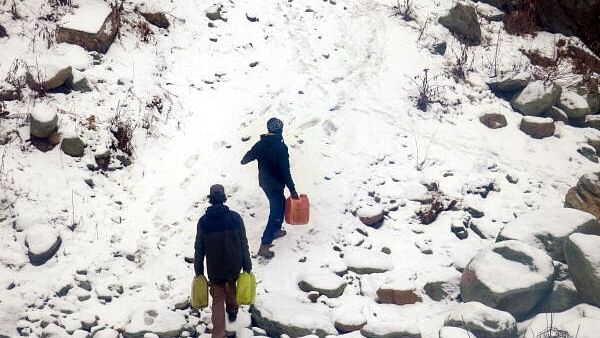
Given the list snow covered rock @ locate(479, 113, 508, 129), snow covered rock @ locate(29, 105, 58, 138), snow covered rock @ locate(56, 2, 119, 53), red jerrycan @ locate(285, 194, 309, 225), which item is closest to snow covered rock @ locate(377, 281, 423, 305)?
→ red jerrycan @ locate(285, 194, 309, 225)

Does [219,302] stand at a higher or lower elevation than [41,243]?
lower

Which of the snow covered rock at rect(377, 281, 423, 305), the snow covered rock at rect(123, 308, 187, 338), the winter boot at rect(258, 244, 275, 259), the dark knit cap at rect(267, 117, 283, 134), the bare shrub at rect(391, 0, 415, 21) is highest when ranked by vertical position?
the bare shrub at rect(391, 0, 415, 21)

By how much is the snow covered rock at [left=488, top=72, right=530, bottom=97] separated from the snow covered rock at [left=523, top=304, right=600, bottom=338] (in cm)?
529

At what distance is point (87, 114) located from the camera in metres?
7.92

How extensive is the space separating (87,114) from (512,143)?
Result: 24.2 feet

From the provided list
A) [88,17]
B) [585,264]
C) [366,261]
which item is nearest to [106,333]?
[366,261]

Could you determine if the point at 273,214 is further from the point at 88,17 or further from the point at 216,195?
the point at 88,17

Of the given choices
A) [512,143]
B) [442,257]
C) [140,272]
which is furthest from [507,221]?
[140,272]

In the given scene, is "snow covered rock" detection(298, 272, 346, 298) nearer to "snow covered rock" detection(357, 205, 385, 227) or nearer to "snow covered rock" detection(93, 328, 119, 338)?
"snow covered rock" detection(357, 205, 385, 227)

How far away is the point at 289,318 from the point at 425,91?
5.67 m

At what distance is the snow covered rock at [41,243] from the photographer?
614cm

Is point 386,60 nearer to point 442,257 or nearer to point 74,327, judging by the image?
point 442,257

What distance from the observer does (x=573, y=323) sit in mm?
5172

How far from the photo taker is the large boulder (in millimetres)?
7035
